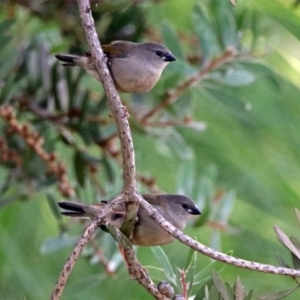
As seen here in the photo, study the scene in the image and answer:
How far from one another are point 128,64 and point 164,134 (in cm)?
79

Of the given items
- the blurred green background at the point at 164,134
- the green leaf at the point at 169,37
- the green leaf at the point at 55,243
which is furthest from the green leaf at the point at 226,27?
the green leaf at the point at 55,243

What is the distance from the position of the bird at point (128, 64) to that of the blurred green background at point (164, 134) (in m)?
0.37

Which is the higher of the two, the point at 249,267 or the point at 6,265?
the point at 249,267

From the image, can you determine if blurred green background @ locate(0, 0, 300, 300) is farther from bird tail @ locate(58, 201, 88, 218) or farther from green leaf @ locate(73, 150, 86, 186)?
bird tail @ locate(58, 201, 88, 218)

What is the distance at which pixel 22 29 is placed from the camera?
1.99 metres

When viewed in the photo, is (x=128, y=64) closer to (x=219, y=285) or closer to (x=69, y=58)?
(x=69, y=58)

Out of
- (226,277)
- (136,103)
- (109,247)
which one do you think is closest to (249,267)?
(109,247)

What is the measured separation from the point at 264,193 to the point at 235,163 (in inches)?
5.3

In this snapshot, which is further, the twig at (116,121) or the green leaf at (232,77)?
the green leaf at (232,77)

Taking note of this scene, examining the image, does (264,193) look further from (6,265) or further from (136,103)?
(6,265)

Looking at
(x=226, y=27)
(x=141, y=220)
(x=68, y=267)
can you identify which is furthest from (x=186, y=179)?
(x=68, y=267)

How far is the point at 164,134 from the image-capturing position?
5.96 feet

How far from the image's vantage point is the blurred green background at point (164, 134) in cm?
170

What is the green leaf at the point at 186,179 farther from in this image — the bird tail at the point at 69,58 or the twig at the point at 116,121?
the twig at the point at 116,121
